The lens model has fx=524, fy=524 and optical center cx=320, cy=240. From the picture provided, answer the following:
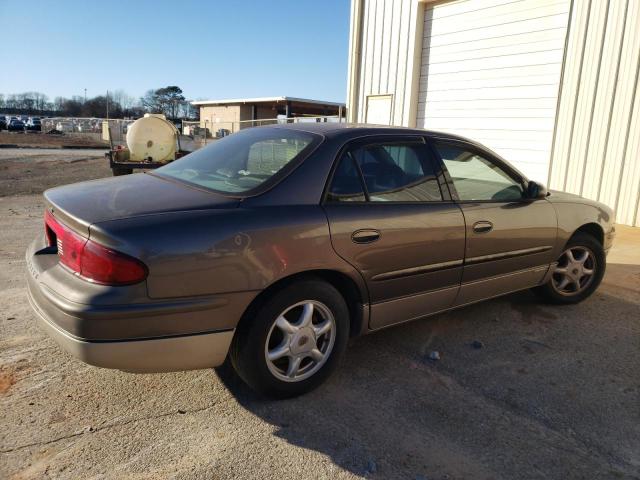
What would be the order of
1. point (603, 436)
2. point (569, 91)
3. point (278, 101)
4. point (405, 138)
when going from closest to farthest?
point (603, 436) → point (405, 138) → point (569, 91) → point (278, 101)

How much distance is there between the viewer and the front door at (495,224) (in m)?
3.86

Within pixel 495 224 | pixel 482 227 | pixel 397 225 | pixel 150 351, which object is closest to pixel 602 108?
pixel 495 224

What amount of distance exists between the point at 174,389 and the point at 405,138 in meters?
2.28

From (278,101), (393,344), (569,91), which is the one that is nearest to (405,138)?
(393,344)

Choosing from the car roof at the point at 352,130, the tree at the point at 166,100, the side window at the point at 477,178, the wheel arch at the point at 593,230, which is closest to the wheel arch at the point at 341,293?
the car roof at the point at 352,130

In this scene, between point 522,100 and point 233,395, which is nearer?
point 233,395

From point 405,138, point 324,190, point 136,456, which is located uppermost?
point 405,138

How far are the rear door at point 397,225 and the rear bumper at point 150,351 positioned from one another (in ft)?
2.99

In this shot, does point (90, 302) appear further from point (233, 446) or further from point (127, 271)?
point (233, 446)

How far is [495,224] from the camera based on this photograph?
12.9 feet

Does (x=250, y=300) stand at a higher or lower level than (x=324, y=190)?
lower

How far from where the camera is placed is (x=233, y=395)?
124 inches

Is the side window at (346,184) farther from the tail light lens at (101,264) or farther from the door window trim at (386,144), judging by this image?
the tail light lens at (101,264)

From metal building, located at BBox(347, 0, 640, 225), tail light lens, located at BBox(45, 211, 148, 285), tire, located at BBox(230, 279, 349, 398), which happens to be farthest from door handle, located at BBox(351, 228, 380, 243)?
metal building, located at BBox(347, 0, 640, 225)
